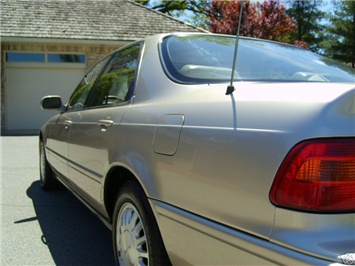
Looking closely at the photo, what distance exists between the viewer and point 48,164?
4.95m

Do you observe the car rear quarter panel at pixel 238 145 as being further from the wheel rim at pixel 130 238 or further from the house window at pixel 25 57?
the house window at pixel 25 57

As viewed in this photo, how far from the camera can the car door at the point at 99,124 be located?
107 inches

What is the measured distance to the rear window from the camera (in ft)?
7.41

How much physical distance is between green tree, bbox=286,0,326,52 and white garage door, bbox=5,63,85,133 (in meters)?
24.6

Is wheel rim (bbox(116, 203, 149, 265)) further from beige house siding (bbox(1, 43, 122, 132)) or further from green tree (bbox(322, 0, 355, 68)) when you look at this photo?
green tree (bbox(322, 0, 355, 68))

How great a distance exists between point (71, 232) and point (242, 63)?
2.41 m

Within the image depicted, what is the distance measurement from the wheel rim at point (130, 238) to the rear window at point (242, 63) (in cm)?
86

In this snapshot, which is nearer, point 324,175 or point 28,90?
point 324,175

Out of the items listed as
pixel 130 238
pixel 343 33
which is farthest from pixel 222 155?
pixel 343 33

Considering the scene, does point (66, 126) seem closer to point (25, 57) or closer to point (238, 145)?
point (238, 145)

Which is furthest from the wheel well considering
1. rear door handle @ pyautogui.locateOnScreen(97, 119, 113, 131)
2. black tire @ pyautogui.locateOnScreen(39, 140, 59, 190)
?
black tire @ pyautogui.locateOnScreen(39, 140, 59, 190)

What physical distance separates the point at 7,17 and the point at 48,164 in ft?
34.5

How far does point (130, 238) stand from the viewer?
2.38 metres

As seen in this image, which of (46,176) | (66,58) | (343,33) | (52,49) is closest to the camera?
(46,176)
